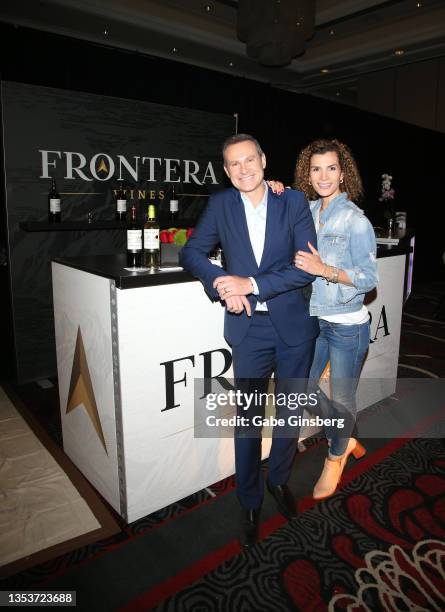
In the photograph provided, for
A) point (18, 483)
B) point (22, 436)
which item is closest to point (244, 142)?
point (18, 483)

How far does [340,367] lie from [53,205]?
2899mm

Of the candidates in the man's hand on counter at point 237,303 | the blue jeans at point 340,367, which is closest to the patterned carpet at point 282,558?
the blue jeans at point 340,367

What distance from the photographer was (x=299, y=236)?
191 centimetres

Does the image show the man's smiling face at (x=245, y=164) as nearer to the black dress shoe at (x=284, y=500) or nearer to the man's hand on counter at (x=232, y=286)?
the man's hand on counter at (x=232, y=286)

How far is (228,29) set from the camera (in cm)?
710

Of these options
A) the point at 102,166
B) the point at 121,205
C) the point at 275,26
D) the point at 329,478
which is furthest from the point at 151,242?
the point at 275,26

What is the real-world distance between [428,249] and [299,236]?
29.8 ft

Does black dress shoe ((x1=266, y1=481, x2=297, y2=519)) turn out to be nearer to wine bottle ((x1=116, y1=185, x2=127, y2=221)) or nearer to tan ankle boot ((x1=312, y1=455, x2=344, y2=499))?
tan ankle boot ((x1=312, y1=455, x2=344, y2=499))

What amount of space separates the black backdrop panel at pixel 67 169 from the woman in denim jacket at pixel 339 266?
2613 millimetres

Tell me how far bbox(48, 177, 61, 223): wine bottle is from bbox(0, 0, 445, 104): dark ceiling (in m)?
3.24

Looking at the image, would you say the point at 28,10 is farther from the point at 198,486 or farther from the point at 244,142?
the point at 198,486

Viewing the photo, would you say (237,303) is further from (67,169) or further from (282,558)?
(67,169)

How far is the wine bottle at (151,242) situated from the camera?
7.20 feet

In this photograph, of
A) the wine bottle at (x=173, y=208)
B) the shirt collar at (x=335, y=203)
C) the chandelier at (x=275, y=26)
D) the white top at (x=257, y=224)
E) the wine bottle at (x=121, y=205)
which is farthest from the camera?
the wine bottle at (x=173, y=208)
